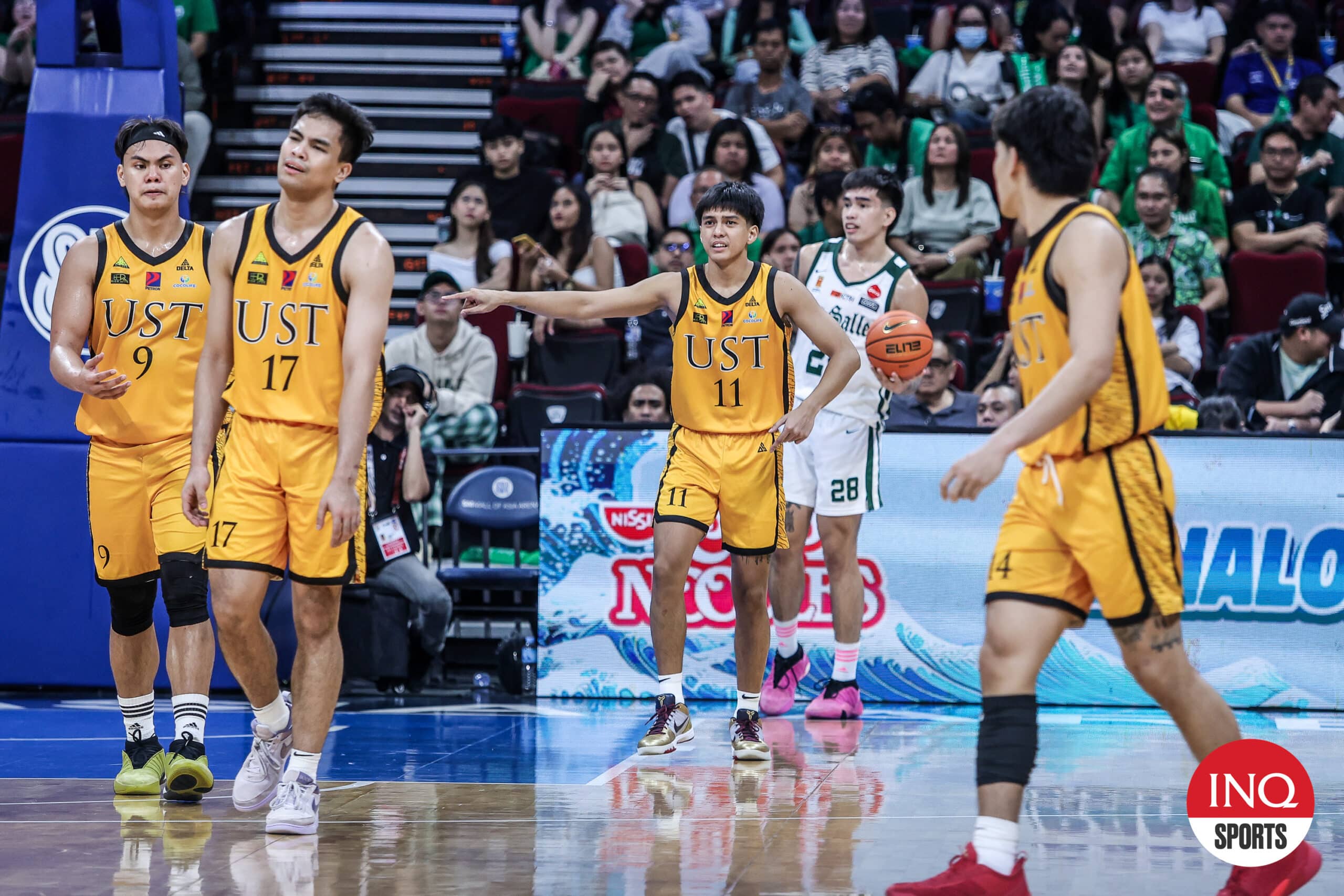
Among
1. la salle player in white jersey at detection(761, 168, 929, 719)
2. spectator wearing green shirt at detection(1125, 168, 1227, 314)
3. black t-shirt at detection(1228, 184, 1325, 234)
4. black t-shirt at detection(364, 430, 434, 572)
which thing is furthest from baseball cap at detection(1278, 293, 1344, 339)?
black t-shirt at detection(364, 430, 434, 572)

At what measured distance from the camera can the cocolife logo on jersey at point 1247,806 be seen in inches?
145

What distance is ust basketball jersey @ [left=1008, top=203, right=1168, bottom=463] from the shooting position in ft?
12.0

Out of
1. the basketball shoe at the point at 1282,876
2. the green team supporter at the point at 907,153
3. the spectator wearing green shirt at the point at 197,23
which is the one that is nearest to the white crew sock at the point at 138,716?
the basketball shoe at the point at 1282,876

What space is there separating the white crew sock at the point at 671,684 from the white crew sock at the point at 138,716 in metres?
1.94

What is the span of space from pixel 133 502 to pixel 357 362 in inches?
57.4

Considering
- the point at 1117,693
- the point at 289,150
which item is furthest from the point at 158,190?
the point at 1117,693

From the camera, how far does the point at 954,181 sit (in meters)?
10.8

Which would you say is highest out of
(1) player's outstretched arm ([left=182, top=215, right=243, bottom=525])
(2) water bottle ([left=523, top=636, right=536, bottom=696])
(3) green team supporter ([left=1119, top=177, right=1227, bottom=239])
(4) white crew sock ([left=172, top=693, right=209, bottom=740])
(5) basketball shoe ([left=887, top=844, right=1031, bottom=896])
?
(3) green team supporter ([left=1119, top=177, right=1227, bottom=239])

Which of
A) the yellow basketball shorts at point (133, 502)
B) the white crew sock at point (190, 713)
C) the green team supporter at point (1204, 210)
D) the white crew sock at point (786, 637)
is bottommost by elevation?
the white crew sock at point (786, 637)

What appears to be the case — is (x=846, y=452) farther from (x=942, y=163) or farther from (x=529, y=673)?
(x=942, y=163)

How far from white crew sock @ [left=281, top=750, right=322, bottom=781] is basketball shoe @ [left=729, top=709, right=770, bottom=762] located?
1866 millimetres

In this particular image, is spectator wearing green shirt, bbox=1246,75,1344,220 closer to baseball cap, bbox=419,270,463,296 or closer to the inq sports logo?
baseball cap, bbox=419,270,463,296

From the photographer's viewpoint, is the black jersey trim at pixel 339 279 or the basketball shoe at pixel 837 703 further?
the basketball shoe at pixel 837 703

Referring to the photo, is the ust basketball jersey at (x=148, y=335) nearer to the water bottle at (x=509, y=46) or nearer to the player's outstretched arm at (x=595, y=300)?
the player's outstretched arm at (x=595, y=300)
